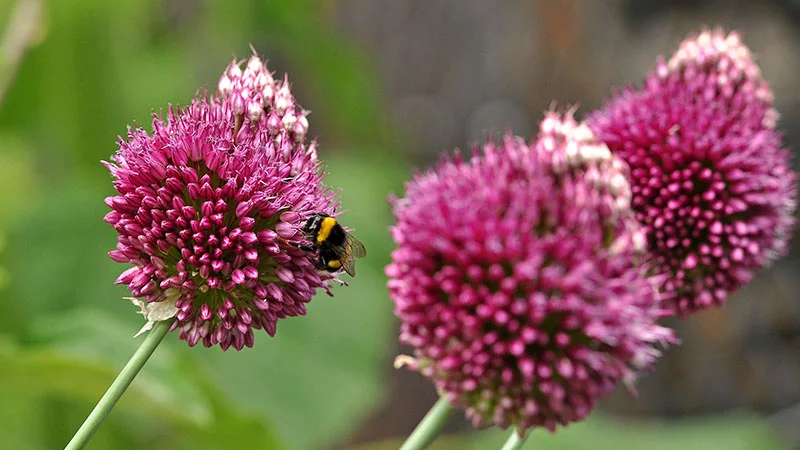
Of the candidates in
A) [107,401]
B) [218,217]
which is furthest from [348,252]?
[107,401]

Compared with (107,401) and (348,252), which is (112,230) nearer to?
(348,252)

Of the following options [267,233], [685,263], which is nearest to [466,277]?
[267,233]

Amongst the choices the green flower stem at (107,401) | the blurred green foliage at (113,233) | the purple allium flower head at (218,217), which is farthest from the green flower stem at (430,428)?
the blurred green foliage at (113,233)

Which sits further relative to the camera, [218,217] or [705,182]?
[705,182]

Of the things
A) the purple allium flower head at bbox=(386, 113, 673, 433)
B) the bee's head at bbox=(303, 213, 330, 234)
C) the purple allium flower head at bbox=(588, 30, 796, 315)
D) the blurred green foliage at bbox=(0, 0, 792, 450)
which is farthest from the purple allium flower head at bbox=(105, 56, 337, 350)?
the blurred green foliage at bbox=(0, 0, 792, 450)

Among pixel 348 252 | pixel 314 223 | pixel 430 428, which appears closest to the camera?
pixel 430 428

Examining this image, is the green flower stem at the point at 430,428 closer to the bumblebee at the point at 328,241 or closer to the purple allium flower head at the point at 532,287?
the purple allium flower head at the point at 532,287

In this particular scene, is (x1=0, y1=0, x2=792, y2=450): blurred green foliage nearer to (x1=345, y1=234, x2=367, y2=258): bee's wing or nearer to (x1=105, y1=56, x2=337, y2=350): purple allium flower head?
(x1=345, y1=234, x2=367, y2=258): bee's wing

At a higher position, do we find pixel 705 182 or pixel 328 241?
pixel 328 241
